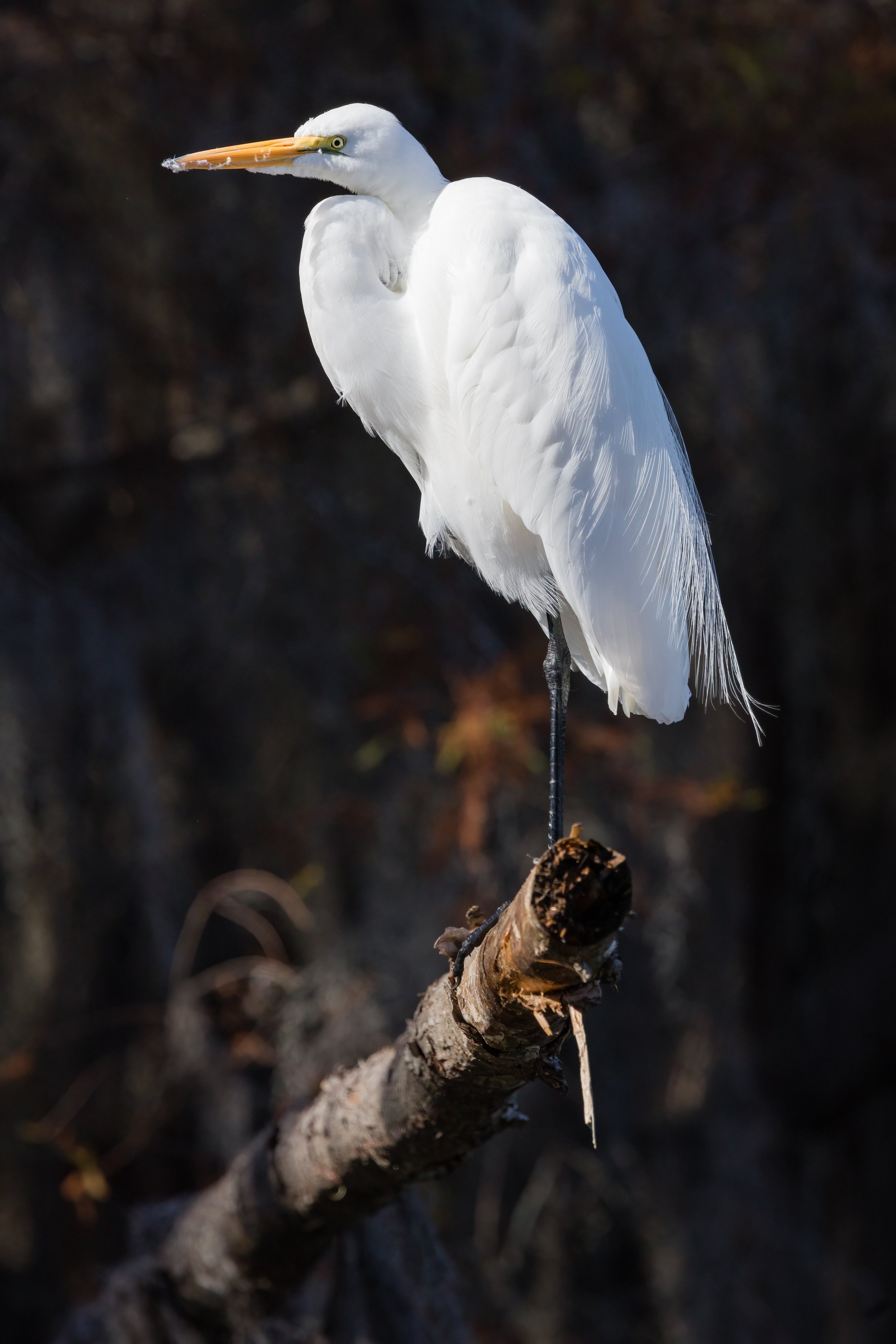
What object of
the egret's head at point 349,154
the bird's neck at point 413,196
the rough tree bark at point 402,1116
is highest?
the egret's head at point 349,154

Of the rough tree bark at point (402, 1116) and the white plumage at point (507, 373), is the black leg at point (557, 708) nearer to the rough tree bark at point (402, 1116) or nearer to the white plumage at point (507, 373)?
the white plumage at point (507, 373)

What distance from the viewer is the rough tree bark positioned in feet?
3.02

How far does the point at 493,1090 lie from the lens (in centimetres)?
120

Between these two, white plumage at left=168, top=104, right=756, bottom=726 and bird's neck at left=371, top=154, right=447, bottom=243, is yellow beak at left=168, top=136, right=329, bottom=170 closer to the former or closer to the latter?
white plumage at left=168, top=104, right=756, bottom=726

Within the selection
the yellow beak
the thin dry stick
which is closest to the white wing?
the yellow beak

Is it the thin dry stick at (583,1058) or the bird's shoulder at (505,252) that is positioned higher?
the bird's shoulder at (505,252)

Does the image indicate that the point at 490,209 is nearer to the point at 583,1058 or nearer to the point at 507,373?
the point at 507,373

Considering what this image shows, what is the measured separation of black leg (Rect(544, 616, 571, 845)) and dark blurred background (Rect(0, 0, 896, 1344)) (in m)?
1.09

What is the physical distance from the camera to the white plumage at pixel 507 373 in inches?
60.3

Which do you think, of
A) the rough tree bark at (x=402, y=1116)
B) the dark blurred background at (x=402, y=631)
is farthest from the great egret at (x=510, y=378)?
the dark blurred background at (x=402, y=631)

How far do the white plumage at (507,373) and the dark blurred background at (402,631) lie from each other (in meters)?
1.18

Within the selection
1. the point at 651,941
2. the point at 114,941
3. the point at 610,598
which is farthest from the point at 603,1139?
the point at 610,598

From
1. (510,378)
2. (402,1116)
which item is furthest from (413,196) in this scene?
(402,1116)

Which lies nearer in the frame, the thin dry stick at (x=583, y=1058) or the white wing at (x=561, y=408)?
the thin dry stick at (x=583, y=1058)
